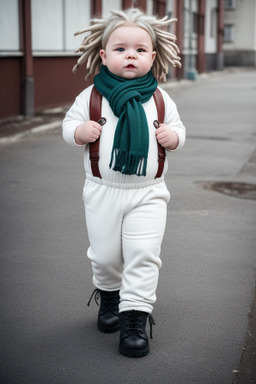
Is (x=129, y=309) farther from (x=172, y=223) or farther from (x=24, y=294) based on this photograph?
(x=172, y=223)

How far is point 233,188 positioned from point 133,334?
14.8 feet

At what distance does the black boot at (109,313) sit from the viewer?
3.71 m

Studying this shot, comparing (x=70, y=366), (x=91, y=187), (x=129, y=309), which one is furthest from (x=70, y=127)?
(x=70, y=366)

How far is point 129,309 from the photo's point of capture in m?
3.45

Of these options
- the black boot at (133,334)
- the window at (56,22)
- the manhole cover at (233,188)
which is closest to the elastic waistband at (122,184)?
the black boot at (133,334)

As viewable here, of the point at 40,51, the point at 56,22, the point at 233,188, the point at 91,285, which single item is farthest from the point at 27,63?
the point at 91,285

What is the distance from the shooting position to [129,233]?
11.3 ft

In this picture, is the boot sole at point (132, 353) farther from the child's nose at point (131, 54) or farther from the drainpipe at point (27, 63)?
the drainpipe at point (27, 63)

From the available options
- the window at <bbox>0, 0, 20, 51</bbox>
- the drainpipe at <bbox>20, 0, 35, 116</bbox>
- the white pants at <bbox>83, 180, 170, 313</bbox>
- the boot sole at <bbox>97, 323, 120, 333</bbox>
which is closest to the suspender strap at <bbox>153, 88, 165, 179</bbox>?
the white pants at <bbox>83, 180, 170, 313</bbox>

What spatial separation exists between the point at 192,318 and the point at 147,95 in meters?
1.36

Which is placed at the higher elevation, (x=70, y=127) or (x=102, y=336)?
(x=70, y=127)

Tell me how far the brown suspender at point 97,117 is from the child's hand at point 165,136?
60 mm

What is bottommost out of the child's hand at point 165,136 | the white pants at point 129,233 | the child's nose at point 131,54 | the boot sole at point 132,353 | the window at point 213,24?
the boot sole at point 132,353

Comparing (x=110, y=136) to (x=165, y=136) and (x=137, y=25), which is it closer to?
(x=165, y=136)
